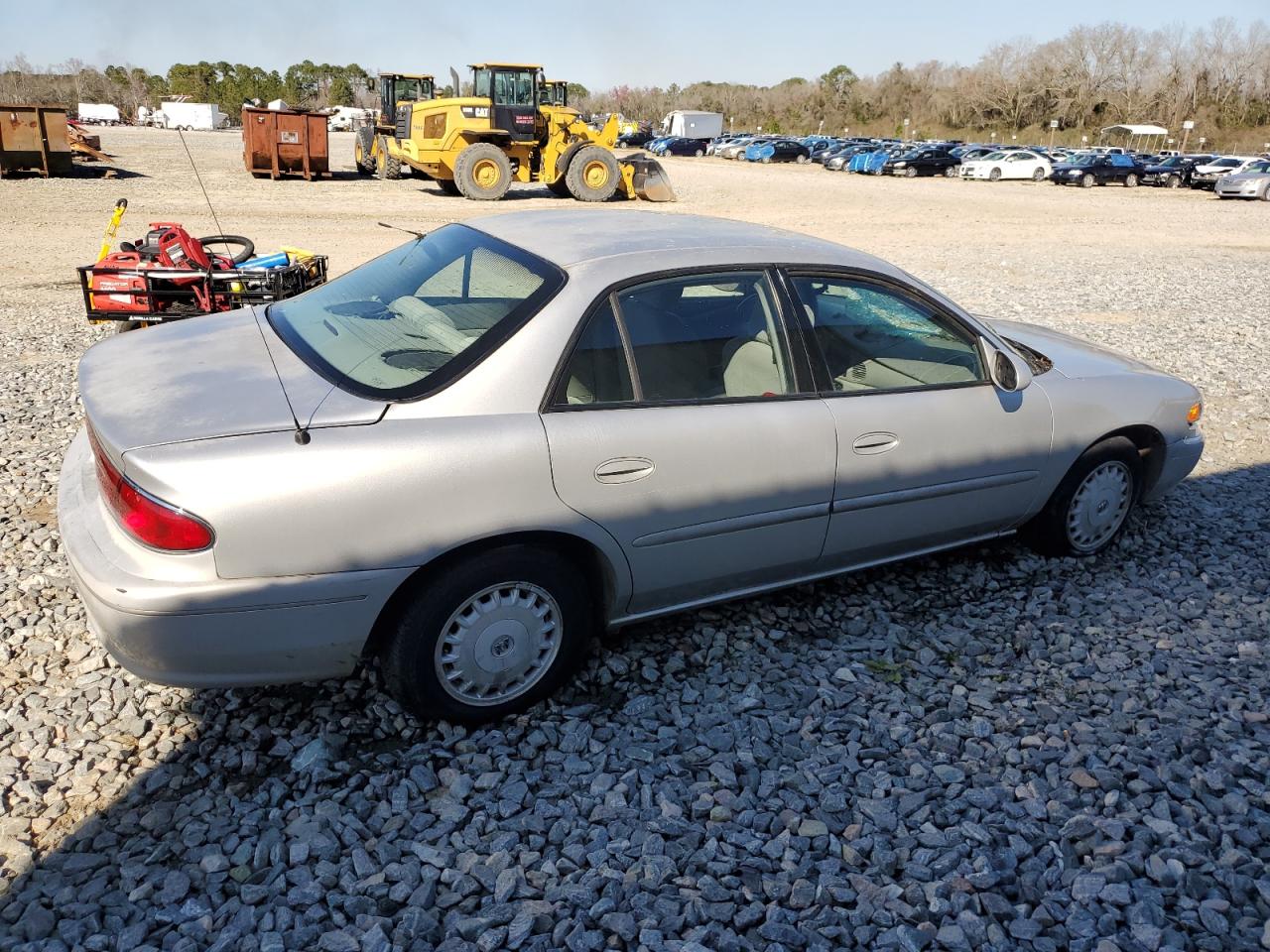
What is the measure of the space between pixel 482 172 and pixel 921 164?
996 inches

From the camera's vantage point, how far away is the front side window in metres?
3.17

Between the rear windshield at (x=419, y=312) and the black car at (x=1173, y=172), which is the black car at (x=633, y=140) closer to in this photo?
the black car at (x=1173, y=172)

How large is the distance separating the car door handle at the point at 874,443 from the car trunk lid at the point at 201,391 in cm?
179

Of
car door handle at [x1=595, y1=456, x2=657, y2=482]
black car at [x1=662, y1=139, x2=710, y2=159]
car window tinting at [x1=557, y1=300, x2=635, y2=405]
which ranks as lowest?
car door handle at [x1=595, y1=456, x2=657, y2=482]

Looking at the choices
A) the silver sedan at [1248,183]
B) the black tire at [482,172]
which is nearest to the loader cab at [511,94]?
the black tire at [482,172]

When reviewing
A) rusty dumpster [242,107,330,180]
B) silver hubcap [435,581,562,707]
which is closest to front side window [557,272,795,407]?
silver hubcap [435,581,562,707]

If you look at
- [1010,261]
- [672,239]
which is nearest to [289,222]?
[1010,261]

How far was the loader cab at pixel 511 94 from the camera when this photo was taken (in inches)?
841

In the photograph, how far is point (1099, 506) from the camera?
180 inches

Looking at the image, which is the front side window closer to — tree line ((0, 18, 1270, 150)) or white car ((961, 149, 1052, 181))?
white car ((961, 149, 1052, 181))

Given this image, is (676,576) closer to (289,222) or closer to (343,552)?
(343,552)

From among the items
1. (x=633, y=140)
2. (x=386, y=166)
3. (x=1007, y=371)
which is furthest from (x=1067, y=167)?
(x=1007, y=371)

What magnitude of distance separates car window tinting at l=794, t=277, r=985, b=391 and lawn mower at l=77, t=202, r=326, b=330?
5.62 metres

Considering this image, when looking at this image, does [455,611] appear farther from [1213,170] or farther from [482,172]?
[1213,170]
